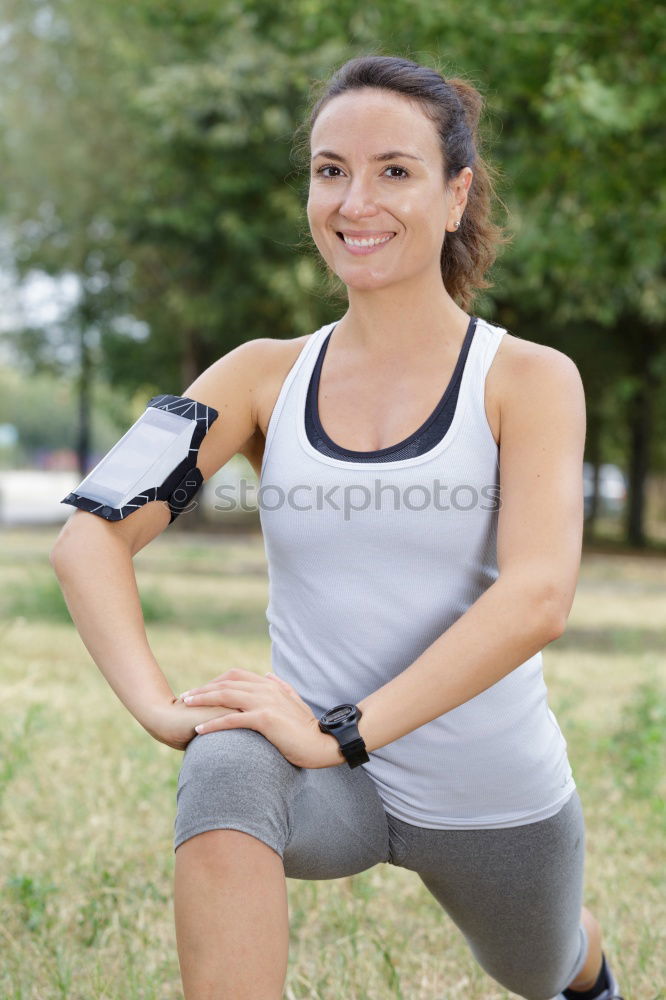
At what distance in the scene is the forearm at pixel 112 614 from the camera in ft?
6.28

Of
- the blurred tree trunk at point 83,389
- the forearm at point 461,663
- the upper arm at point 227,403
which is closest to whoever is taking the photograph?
the forearm at point 461,663

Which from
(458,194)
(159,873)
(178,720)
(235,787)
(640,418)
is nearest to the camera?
(235,787)

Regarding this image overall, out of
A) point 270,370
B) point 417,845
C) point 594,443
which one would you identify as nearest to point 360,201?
point 270,370

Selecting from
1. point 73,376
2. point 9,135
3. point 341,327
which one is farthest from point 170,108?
point 341,327

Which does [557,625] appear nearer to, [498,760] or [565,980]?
[498,760]

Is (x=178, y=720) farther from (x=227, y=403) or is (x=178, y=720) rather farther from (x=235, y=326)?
(x=235, y=326)

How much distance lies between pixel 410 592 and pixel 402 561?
0.05 metres

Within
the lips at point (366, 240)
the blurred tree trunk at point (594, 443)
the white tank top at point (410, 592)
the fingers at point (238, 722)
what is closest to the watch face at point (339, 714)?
the fingers at point (238, 722)

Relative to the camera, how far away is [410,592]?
1.99 metres

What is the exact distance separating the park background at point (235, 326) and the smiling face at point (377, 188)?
471 mm

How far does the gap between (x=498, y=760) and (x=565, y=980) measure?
59 centimetres

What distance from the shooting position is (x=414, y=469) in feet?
6.43

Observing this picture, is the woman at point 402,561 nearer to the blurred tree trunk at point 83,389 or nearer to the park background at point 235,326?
the park background at point 235,326

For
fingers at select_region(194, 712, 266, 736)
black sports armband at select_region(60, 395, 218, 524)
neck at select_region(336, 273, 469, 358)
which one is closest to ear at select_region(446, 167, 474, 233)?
neck at select_region(336, 273, 469, 358)
